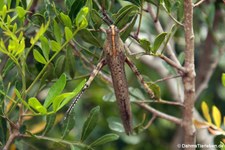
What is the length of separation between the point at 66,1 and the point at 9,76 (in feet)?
1.41

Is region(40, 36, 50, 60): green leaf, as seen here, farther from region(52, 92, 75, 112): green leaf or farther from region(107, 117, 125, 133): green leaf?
region(107, 117, 125, 133): green leaf

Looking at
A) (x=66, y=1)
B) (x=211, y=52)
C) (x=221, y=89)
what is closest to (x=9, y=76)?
(x=66, y=1)

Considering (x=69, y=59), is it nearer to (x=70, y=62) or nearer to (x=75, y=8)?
(x=70, y=62)

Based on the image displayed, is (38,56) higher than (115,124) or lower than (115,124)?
higher

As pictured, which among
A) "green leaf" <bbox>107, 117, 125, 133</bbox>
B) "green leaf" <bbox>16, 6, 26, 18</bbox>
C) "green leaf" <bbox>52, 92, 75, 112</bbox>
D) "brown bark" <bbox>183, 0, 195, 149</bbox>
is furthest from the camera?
"green leaf" <bbox>107, 117, 125, 133</bbox>

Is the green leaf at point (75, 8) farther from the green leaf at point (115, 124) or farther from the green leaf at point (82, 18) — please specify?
the green leaf at point (115, 124)

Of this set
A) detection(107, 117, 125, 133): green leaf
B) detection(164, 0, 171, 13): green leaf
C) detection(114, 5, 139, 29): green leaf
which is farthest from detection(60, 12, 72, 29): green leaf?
detection(107, 117, 125, 133): green leaf

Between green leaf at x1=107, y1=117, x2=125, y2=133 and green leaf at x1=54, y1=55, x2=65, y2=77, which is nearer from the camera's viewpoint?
green leaf at x1=54, y1=55, x2=65, y2=77

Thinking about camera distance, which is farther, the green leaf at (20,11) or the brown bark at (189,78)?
the brown bark at (189,78)

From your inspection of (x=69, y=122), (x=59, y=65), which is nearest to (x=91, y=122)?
(x=69, y=122)

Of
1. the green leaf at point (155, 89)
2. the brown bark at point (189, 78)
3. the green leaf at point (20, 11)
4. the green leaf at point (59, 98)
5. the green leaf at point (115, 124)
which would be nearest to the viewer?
the green leaf at point (59, 98)

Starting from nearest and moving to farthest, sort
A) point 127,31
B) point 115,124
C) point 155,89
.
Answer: point 127,31
point 155,89
point 115,124

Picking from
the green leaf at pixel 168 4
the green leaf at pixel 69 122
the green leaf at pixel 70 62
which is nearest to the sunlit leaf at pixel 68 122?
the green leaf at pixel 69 122

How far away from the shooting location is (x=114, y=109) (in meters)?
2.08
